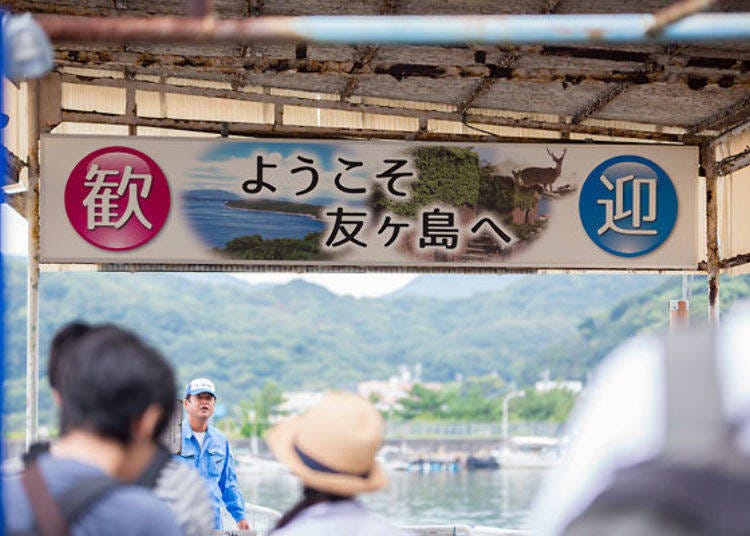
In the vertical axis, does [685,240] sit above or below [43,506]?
above

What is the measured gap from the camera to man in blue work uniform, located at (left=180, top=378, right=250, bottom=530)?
6129 millimetres

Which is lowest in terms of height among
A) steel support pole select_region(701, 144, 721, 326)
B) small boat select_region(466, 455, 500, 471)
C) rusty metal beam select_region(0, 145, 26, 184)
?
small boat select_region(466, 455, 500, 471)

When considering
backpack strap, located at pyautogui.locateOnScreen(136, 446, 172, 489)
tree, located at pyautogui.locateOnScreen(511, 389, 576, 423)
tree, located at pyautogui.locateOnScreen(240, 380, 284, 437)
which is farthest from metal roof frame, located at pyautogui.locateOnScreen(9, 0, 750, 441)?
tree, located at pyautogui.locateOnScreen(511, 389, 576, 423)

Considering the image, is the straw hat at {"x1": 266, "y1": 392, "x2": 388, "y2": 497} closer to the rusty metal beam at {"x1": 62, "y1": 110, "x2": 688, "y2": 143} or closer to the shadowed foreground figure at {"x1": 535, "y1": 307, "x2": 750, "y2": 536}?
the shadowed foreground figure at {"x1": 535, "y1": 307, "x2": 750, "y2": 536}

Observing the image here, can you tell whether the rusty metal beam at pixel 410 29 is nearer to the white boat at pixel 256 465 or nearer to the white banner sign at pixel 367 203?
the white banner sign at pixel 367 203

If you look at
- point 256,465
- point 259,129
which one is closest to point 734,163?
point 259,129

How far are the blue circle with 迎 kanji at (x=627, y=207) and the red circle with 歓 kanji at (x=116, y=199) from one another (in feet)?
10.2

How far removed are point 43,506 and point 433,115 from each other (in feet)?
23.5

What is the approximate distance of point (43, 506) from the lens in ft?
5.87

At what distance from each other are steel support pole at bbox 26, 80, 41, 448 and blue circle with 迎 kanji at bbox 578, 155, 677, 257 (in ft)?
13.0

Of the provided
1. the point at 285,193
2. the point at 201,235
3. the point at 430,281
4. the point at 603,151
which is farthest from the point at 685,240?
the point at 430,281

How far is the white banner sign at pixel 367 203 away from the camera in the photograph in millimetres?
7754

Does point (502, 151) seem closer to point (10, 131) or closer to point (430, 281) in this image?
point (10, 131)

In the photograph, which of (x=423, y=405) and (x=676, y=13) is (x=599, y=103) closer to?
(x=676, y=13)
